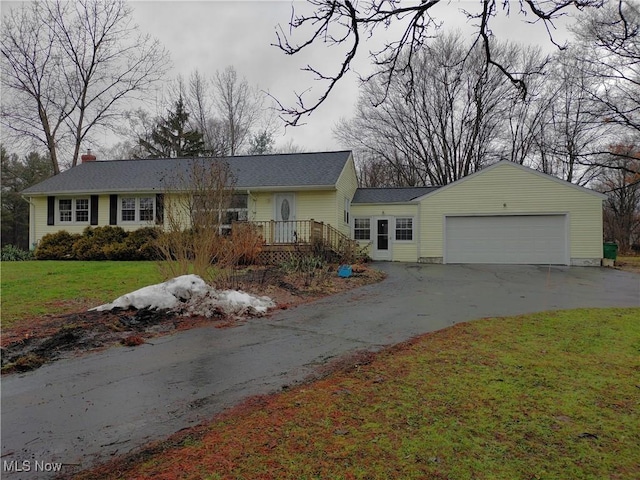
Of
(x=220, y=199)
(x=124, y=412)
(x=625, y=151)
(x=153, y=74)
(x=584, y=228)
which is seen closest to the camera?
(x=124, y=412)

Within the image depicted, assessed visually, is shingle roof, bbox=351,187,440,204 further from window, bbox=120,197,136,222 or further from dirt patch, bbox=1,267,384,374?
dirt patch, bbox=1,267,384,374

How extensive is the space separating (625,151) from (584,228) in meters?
11.0

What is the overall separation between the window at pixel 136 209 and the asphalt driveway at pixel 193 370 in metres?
12.7

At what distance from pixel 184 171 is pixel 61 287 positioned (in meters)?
8.48

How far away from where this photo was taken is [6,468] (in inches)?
99.7

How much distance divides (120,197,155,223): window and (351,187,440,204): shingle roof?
10.0 metres

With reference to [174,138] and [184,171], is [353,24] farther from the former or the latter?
[174,138]

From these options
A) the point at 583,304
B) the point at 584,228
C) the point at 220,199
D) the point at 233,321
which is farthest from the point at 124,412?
the point at 584,228

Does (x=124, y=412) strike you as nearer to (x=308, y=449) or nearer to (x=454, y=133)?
(x=308, y=449)

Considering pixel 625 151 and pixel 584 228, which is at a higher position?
pixel 625 151

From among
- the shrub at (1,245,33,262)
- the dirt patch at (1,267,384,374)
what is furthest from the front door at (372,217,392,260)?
the shrub at (1,245,33,262)

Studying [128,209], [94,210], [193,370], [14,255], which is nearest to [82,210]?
[94,210]

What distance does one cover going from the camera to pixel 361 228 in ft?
62.7

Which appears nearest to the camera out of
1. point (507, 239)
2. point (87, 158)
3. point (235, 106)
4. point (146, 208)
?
point (507, 239)
